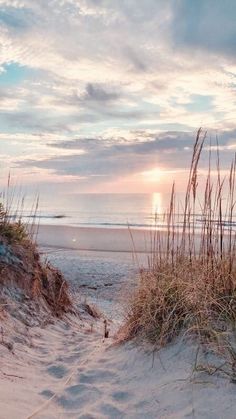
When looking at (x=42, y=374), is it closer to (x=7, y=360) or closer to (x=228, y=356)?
(x=7, y=360)

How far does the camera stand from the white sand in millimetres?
3098

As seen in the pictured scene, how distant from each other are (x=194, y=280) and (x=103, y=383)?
45.0 inches

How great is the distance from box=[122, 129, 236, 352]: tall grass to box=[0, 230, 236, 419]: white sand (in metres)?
0.19

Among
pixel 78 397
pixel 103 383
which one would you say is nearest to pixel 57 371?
pixel 103 383

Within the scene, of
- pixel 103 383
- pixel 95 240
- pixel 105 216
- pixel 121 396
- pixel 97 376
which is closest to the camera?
pixel 121 396

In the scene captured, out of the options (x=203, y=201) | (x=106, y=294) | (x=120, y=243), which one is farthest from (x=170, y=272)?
(x=120, y=243)

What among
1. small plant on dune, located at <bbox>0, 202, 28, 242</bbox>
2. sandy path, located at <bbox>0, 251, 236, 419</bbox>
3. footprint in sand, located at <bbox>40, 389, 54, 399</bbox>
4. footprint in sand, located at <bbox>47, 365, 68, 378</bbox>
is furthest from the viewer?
small plant on dune, located at <bbox>0, 202, 28, 242</bbox>

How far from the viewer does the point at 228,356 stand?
333cm

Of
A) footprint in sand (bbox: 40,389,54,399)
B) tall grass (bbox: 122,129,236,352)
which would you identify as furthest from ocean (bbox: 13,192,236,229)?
footprint in sand (bbox: 40,389,54,399)

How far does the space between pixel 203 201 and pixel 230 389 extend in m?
2.20

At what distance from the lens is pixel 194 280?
420 centimetres

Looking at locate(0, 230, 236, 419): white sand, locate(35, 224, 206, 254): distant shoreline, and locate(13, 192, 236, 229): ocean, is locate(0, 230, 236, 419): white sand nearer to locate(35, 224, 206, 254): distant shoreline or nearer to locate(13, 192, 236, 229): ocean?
locate(13, 192, 236, 229): ocean

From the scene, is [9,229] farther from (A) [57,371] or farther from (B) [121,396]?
(B) [121,396]

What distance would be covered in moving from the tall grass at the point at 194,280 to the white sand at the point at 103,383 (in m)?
0.19
